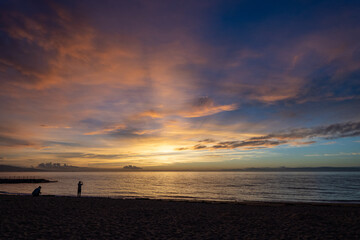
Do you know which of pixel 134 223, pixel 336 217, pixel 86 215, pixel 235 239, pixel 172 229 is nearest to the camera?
pixel 235 239

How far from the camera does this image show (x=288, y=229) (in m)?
12.8

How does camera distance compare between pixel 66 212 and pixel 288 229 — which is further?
pixel 66 212

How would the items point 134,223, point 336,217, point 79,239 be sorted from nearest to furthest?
point 79,239
point 134,223
point 336,217

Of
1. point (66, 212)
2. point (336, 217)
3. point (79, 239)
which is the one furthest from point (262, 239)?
point (66, 212)

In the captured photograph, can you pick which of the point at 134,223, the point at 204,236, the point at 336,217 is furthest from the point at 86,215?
the point at 336,217

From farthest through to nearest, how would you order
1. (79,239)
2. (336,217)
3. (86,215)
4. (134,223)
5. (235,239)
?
(336,217)
(86,215)
(134,223)
(235,239)
(79,239)

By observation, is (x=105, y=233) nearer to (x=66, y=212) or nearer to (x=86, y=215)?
(x=86, y=215)

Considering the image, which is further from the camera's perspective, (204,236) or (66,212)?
(66,212)

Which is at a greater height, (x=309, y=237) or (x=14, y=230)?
(x=14, y=230)

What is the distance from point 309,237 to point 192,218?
24.2 feet

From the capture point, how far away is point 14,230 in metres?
10.9

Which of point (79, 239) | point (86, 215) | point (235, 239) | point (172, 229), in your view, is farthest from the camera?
point (86, 215)

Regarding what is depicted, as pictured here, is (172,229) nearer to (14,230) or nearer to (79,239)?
(79,239)

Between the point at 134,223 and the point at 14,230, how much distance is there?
607cm
